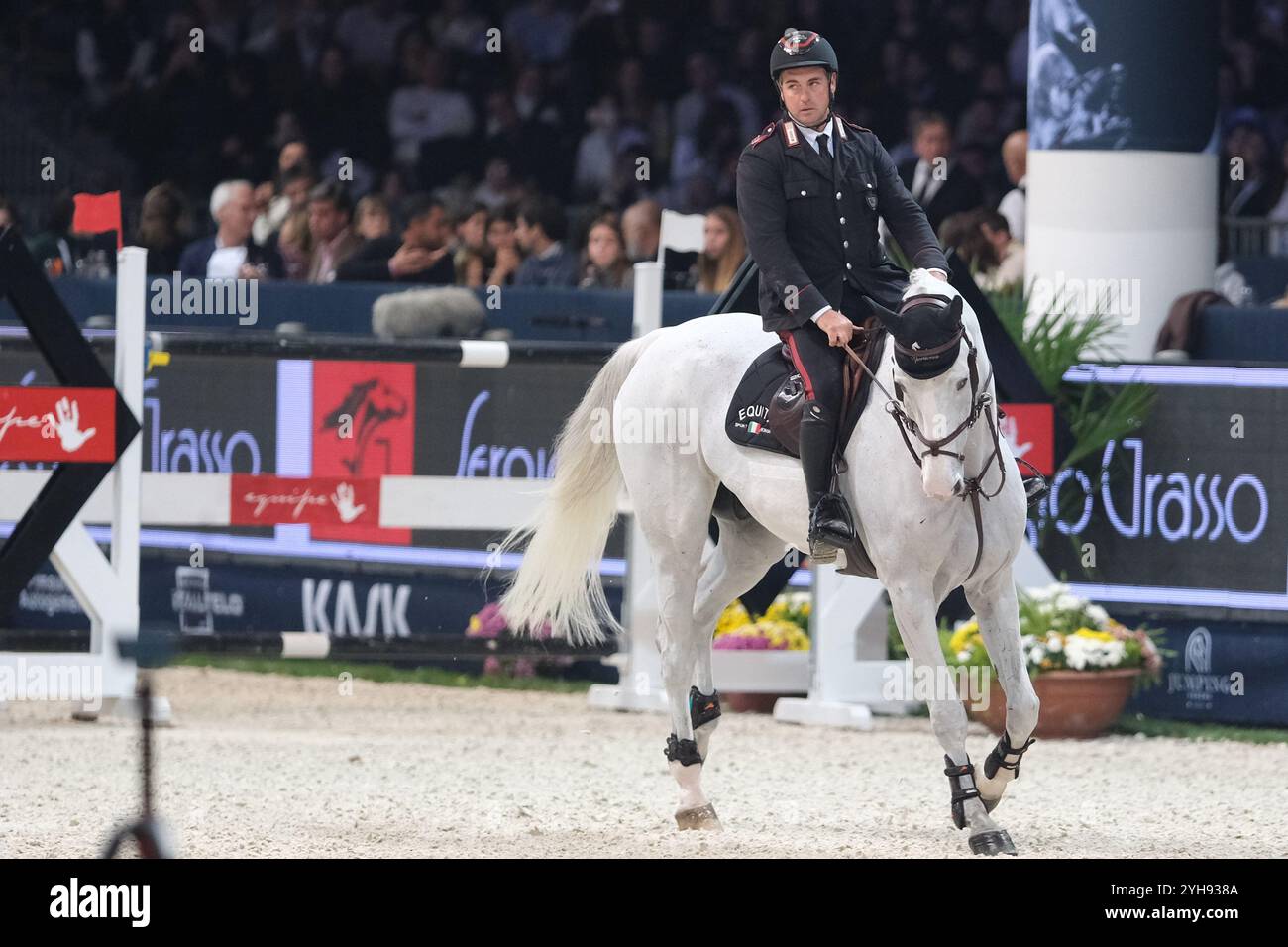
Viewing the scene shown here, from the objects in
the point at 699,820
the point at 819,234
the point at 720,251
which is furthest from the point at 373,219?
the point at 699,820

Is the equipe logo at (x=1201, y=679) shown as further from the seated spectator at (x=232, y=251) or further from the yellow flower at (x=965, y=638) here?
the seated spectator at (x=232, y=251)

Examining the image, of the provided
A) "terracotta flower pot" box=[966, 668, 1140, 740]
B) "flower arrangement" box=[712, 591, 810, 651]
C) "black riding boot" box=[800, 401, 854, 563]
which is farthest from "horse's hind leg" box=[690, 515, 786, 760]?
Answer: "flower arrangement" box=[712, 591, 810, 651]

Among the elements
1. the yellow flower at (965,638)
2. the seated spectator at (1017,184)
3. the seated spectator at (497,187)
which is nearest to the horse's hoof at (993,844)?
the yellow flower at (965,638)

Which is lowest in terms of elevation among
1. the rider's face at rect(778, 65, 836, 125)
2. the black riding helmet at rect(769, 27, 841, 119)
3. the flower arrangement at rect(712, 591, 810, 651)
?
the flower arrangement at rect(712, 591, 810, 651)

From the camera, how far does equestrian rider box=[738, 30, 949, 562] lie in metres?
7.41

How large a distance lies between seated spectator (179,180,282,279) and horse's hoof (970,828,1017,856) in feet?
24.6

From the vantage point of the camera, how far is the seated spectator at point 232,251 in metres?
13.6

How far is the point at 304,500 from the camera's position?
10.3 meters

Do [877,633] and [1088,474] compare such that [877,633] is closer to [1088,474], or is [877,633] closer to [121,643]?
[1088,474]

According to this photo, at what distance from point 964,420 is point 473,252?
6889mm

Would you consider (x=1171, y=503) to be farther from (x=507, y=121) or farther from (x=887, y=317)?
(x=507, y=121)

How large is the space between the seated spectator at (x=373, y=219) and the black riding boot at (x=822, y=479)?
21.4 ft

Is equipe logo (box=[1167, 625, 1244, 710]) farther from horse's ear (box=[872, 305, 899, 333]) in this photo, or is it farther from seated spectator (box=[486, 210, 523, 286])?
seated spectator (box=[486, 210, 523, 286])

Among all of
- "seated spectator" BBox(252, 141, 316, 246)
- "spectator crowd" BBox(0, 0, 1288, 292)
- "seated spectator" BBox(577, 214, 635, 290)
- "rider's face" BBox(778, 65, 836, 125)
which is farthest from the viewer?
"seated spectator" BBox(252, 141, 316, 246)
